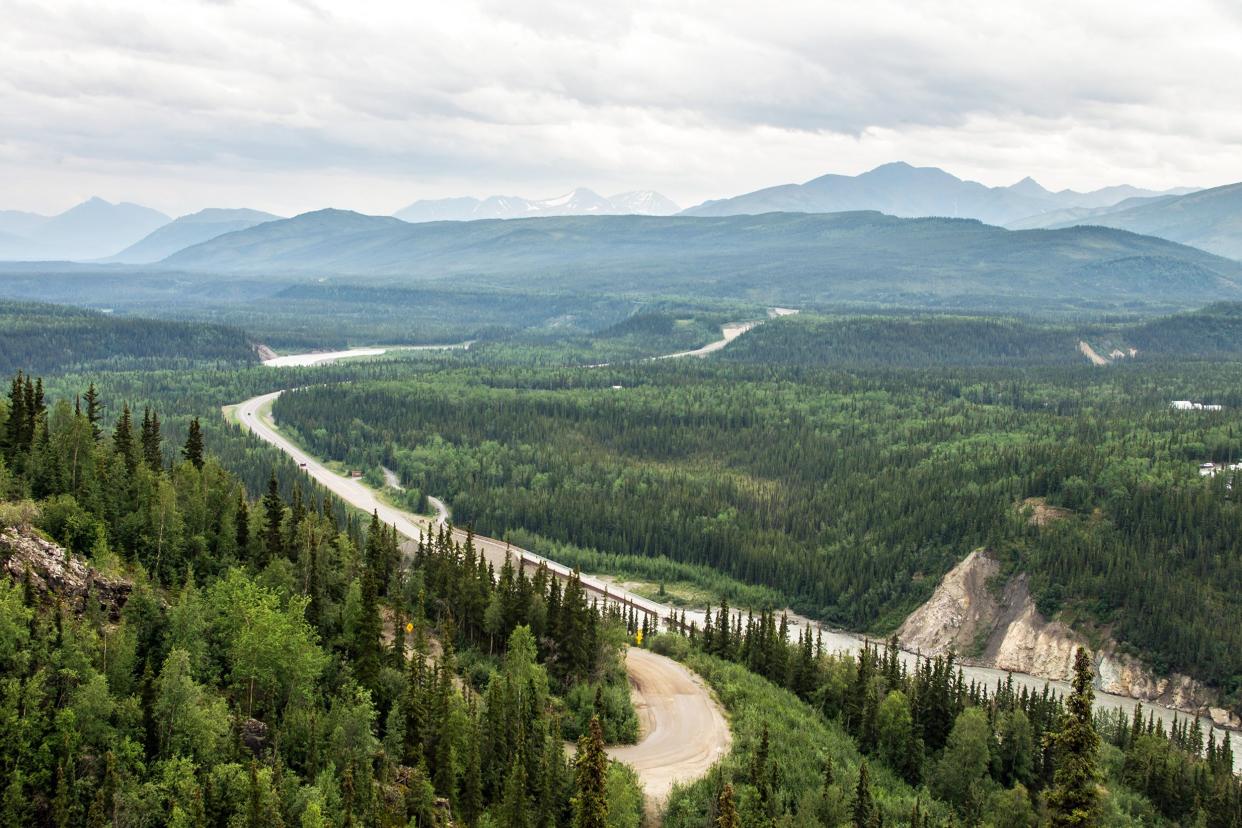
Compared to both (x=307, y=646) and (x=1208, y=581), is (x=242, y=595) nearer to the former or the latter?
(x=307, y=646)

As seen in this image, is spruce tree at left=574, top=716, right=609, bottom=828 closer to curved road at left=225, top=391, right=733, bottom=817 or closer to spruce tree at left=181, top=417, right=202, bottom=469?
curved road at left=225, top=391, right=733, bottom=817

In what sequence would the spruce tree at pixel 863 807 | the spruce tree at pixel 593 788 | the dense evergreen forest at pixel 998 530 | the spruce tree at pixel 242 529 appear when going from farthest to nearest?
the dense evergreen forest at pixel 998 530
the spruce tree at pixel 242 529
the spruce tree at pixel 863 807
the spruce tree at pixel 593 788

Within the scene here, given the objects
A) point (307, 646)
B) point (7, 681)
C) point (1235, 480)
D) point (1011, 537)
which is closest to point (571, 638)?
point (307, 646)

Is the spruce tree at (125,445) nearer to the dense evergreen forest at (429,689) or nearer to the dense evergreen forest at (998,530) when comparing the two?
the dense evergreen forest at (429,689)

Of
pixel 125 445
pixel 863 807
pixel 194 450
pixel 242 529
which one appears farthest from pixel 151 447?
pixel 863 807

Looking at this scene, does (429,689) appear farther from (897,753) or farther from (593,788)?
(897,753)

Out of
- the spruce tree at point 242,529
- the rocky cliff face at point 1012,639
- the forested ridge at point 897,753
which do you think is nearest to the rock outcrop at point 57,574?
the spruce tree at point 242,529
